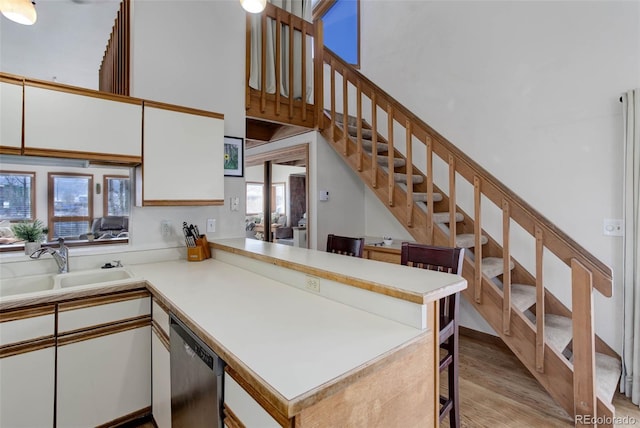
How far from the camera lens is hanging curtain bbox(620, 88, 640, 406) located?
2.11 meters

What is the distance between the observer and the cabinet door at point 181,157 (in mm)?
2150

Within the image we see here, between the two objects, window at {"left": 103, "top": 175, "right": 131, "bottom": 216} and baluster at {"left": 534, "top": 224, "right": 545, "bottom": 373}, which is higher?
window at {"left": 103, "top": 175, "right": 131, "bottom": 216}

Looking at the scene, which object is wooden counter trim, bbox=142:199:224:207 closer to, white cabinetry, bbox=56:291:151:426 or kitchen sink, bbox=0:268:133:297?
kitchen sink, bbox=0:268:133:297

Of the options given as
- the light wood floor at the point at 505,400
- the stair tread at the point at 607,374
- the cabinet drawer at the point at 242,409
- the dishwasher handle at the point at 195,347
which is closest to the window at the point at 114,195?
the dishwasher handle at the point at 195,347

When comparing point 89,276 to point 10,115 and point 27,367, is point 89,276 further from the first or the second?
point 10,115

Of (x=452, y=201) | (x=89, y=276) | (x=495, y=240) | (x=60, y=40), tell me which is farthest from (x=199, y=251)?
(x=60, y=40)

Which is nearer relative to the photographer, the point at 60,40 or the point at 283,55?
the point at 283,55

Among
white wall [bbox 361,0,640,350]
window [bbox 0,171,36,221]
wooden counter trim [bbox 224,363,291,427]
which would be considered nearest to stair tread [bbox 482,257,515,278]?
white wall [bbox 361,0,640,350]

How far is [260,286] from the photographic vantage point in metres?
1.70

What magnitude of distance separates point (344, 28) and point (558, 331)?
4649 mm

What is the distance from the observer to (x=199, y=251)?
246cm

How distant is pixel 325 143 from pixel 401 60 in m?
1.42

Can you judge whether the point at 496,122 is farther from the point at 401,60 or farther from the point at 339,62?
the point at 339,62

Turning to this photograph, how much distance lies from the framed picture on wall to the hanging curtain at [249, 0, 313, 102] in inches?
25.4
